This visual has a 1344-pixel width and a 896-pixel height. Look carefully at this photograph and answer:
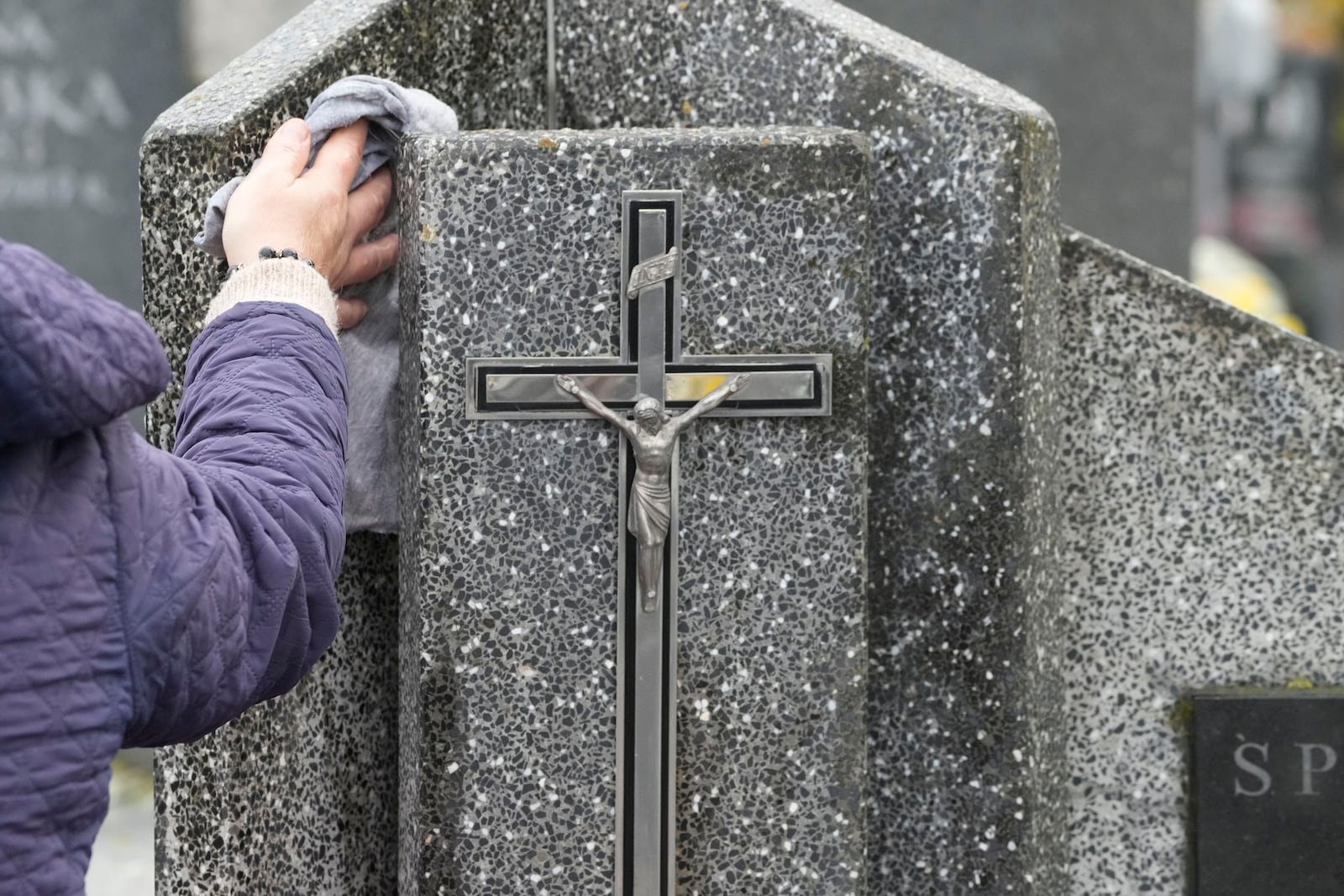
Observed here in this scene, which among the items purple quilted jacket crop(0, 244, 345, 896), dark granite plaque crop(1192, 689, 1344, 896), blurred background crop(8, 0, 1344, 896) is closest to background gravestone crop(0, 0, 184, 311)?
blurred background crop(8, 0, 1344, 896)

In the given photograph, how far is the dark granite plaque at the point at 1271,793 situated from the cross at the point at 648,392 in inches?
36.3

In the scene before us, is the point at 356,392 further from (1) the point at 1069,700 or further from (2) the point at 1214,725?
(2) the point at 1214,725

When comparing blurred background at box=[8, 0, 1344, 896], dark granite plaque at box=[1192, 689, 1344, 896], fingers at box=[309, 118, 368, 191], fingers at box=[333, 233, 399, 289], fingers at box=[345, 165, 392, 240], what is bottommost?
dark granite plaque at box=[1192, 689, 1344, 896]

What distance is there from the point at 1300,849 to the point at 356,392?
1.54 meters

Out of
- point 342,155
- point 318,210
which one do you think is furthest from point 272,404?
point 342,155

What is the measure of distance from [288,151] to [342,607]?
64cm

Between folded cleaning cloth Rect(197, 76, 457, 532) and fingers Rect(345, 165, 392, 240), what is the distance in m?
0.01

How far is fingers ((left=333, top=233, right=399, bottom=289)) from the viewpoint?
203 cm

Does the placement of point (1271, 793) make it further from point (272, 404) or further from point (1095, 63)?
point (1095, 63)

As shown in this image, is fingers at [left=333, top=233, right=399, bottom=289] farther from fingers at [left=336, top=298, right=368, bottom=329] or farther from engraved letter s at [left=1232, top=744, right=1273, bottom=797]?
engraved letter s at [left=1232, top=744, right=1273, bottom=797]

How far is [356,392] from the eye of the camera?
2109mm

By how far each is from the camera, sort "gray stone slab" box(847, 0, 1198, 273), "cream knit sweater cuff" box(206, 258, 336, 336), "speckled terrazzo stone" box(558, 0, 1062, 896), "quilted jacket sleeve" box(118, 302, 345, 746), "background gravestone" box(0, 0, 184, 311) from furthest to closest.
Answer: "background gravestone" box(0, 0, 184, 311)
"gray stone slab" box(847, 0, 1198, 273)
"speckled terrazzo stone" box(558, 0, 1062, 896)
"cream knit sweater cuff" box(206, 258, 336, 336)
"quilted jacket sleeve" box(118, 302, 345, 746)

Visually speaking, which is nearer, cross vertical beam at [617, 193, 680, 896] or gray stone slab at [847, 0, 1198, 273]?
cross vertical beam at [617, 193, 680, 896]

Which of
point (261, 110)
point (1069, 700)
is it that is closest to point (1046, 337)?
point (1069, 700)
